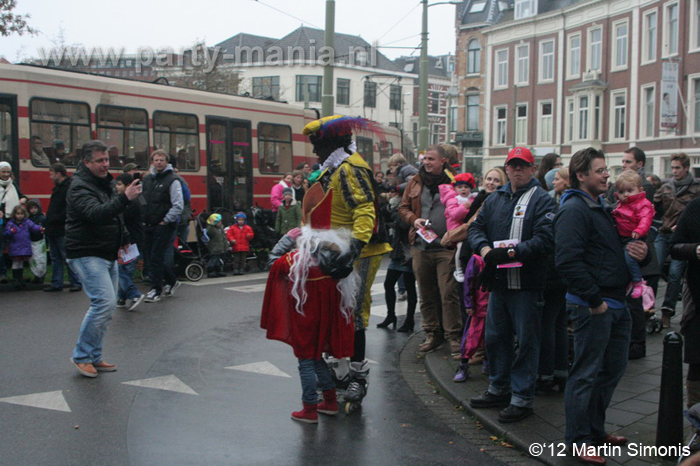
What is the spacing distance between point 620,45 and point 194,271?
1254 inches

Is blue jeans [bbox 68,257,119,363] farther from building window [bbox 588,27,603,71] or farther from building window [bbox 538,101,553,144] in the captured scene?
building window [bbox 538,101,553,144]

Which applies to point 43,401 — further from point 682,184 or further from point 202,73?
point 202,73

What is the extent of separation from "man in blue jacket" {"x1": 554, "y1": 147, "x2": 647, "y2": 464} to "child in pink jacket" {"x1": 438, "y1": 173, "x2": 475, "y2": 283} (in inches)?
78.6

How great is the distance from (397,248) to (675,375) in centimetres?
438

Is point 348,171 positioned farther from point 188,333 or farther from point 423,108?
point 423,108

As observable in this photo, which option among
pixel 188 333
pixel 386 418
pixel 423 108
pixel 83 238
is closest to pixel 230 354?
pixel 188 333

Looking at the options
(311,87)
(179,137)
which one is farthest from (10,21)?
(311,87)

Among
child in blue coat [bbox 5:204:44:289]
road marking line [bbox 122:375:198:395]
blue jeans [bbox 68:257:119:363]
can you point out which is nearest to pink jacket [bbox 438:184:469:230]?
road marking line [bbox 122:375:198:395]

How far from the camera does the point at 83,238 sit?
625cm

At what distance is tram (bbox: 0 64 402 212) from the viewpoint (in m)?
12.7

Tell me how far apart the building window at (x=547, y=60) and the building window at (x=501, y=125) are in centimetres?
393

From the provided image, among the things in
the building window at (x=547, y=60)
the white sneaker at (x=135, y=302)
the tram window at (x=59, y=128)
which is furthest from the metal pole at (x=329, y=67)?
the building window at (x=547, y=60)

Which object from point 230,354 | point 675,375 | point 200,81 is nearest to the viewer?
point 675,375

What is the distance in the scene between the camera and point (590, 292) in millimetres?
4141
